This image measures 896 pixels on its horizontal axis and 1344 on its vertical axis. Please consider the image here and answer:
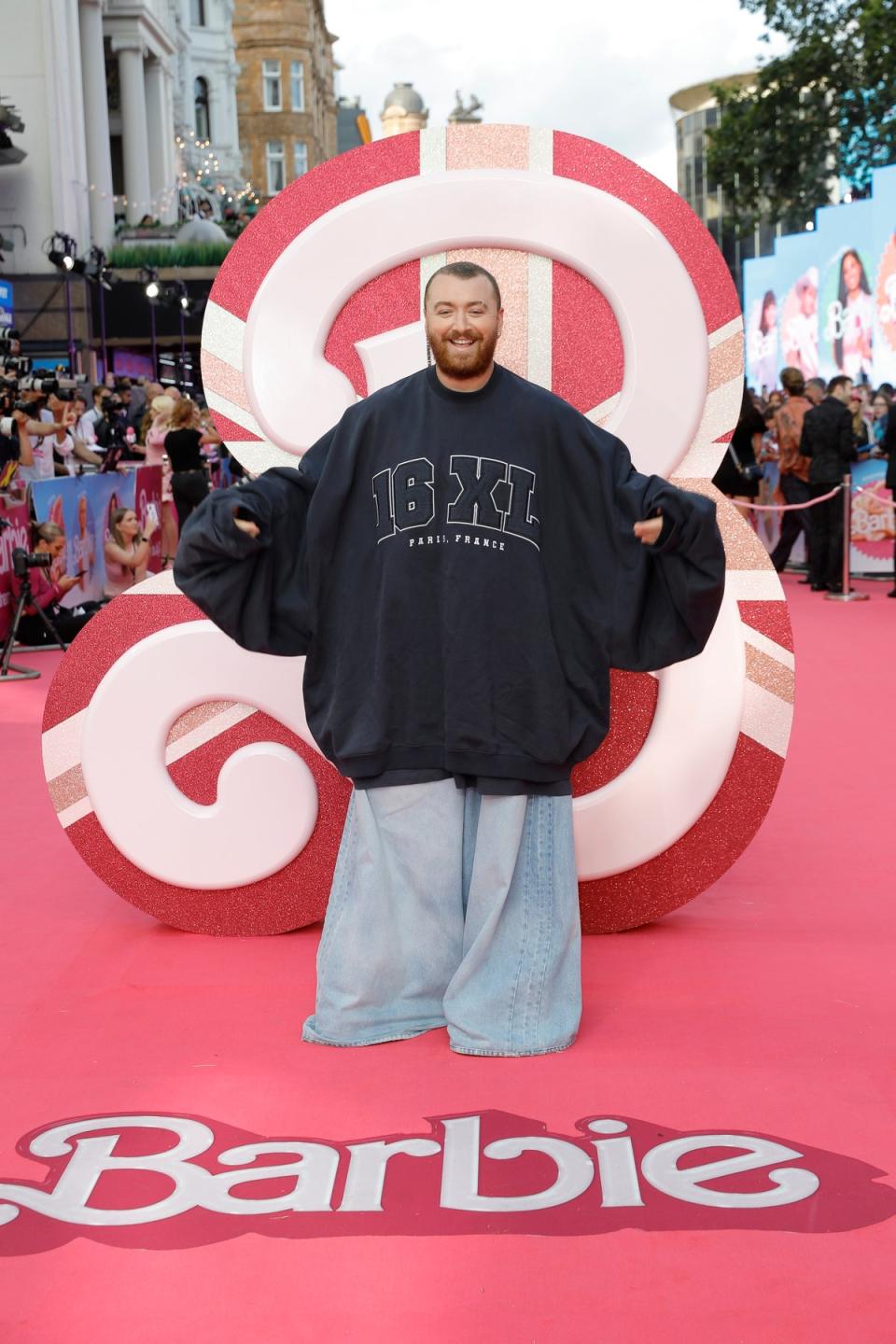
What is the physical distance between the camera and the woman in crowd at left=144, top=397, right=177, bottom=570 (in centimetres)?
1289

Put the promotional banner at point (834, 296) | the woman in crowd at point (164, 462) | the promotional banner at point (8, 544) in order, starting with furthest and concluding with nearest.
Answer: the promotional banner at point (834, 296), the woman in crowd at point (164, 462), the promotional banner at point (8, 544)

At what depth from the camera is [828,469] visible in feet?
39.8

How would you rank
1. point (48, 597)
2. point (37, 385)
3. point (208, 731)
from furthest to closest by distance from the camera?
point (37, 385) → point (48, 597) → point (208, 731)

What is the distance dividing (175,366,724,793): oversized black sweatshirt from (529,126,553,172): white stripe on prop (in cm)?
86

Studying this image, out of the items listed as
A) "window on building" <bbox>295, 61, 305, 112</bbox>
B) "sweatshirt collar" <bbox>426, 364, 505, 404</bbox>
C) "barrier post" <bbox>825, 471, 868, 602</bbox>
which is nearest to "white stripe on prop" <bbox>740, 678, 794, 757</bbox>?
"sweatshirt collar" <bbox>426, 364, 505, 404</bbox>

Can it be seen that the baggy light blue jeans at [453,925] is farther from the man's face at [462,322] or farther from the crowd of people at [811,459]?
the crowd of people at [811,459]

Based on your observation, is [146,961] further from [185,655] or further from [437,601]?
[437,601]

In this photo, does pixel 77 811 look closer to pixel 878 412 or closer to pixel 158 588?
pixel 158 588

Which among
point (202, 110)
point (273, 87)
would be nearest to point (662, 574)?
point (202, 110)

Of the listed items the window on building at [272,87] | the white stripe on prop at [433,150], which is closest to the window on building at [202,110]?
the window on building at [272,87]

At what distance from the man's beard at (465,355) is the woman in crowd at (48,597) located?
6769 mm

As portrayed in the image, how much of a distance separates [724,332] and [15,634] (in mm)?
6051

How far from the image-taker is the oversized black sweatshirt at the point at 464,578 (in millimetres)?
A: 3373

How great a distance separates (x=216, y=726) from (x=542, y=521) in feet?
4.05
